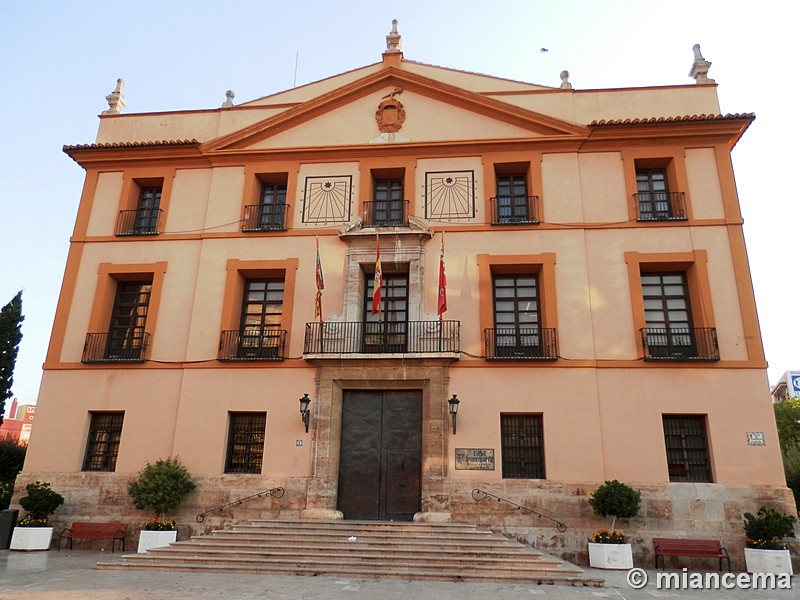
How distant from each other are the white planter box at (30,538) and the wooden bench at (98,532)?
41 cm

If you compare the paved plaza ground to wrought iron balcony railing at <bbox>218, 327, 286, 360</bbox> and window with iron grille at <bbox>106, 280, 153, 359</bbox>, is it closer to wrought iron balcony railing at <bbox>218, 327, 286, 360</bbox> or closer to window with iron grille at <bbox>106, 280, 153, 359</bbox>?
wrought iron balcony railing at <bbox>218, 327, 286, 360</bbox>

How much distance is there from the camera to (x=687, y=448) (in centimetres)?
1315

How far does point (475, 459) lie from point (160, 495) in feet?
24.1

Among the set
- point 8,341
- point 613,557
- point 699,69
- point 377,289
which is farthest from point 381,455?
point 8,341

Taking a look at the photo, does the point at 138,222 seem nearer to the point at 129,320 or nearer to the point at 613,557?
the point at 129,320

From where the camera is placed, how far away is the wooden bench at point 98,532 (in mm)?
13547

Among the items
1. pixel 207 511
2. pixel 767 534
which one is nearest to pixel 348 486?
pixel 207 511

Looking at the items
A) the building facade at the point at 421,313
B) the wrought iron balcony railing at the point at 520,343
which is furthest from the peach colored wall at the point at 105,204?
the wrought iron balcony railing at the point at 520,343

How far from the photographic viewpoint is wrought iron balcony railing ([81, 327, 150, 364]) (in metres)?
15.3

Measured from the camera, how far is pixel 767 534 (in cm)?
1163

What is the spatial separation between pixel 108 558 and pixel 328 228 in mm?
9364

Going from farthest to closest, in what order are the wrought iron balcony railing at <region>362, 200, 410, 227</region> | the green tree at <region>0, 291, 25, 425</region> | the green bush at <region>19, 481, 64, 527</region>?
the green tree at <region>0, 291, 25, 425</region> → the wrought iron balcony railing at <region>362, 200, 410, 227</region> → the green bush at <region>19, 481, 64, 527</region>

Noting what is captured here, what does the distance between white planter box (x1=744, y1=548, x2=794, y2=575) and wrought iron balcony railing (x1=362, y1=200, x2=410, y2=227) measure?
10840 mm

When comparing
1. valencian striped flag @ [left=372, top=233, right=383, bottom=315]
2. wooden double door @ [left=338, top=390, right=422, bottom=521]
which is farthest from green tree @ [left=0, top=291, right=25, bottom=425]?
valencian striped flag @ [left=372, top=233, right=383, bottom=315]
